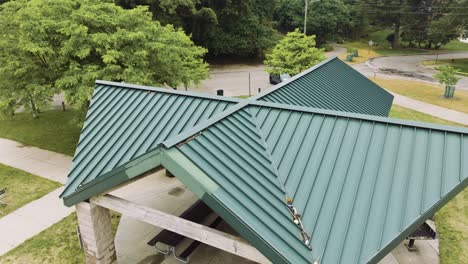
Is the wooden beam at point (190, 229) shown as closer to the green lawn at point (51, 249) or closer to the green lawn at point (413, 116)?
the green lawn at point (51, 249)

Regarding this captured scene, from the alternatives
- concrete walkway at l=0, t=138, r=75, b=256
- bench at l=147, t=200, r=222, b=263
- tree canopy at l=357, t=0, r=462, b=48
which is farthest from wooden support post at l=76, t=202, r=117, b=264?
tree canopy at l=357, t=0, r=462, b=48

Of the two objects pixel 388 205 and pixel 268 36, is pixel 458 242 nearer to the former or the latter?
pixel 388 205

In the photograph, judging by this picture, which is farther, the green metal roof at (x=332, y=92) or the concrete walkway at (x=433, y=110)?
the concrete walkway at (x=433, y=110)

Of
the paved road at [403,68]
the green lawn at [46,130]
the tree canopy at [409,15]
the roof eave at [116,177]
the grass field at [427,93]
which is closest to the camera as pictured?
the roof eave at [116,177]

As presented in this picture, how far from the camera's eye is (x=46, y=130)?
2080cm

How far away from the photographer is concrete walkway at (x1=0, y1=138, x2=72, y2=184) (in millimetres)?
15477

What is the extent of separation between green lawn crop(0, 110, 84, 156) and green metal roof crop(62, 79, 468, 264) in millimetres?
10036

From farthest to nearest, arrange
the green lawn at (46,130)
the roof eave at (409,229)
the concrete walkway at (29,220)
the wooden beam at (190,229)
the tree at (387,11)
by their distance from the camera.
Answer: the tree at (387,11)
the green lawn at (46,130)
the concrete walkway at (29,220)
the wooden beam at (190,229)
the roof eave at (409,229)

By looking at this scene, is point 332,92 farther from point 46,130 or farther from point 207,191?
point 46,130

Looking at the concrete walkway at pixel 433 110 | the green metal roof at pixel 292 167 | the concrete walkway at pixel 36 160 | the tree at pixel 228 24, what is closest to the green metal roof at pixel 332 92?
the green metal roof at pixel 292 167

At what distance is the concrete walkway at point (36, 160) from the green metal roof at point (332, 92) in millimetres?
10093

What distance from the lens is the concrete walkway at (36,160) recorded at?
15.5 meters

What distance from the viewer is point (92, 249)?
8.34 m

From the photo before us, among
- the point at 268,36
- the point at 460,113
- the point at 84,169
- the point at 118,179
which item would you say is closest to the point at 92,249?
the point at 84,169
